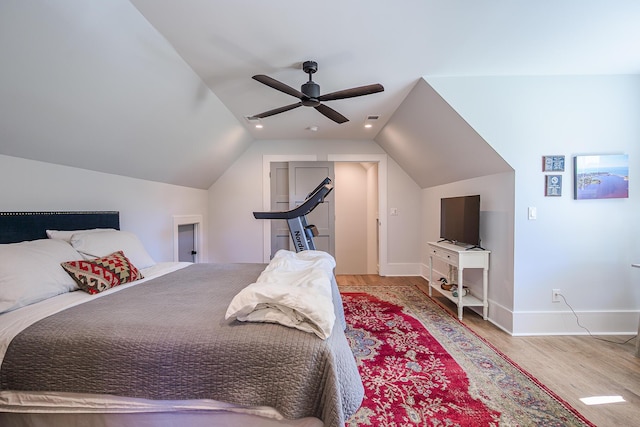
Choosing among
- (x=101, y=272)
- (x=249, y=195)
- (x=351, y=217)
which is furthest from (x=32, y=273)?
(x=351, y=217)

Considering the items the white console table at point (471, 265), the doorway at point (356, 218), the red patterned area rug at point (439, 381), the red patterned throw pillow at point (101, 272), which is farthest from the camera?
the doorway at point (356, 218)

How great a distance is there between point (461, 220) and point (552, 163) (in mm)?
970

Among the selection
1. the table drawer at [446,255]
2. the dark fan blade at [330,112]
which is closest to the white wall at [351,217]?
the table drawer at [446,255]

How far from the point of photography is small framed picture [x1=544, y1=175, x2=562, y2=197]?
2.53 meters

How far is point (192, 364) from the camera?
1.06m

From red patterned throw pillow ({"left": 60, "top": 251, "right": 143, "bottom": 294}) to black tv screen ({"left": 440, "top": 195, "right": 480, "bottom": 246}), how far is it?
3144mm

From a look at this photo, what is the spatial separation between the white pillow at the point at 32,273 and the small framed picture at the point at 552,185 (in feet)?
12.5

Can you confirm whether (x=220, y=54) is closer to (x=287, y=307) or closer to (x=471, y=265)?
(x=287, y=307)

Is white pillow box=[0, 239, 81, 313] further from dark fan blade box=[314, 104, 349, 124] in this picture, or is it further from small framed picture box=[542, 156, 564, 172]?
small framed picture box=[542, 156, 564, 172]

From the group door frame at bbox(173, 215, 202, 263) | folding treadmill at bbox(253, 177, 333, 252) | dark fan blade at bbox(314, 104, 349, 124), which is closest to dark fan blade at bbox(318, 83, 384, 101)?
dark fan blade at bbox(314, 104, 349, 124)

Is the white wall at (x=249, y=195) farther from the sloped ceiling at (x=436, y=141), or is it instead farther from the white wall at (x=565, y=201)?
the white wall at (x=565, y=201)

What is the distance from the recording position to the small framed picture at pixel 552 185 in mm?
2529

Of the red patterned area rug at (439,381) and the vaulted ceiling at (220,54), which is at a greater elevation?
the vaulted ceiling at (220,54)

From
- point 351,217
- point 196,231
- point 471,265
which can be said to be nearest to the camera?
point 471,265
